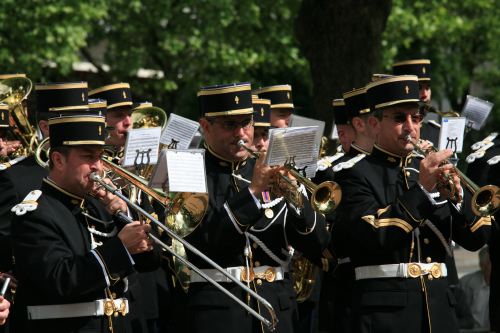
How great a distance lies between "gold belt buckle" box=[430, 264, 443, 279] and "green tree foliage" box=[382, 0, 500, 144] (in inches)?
629

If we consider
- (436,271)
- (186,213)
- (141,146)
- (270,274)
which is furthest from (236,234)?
(141,146)

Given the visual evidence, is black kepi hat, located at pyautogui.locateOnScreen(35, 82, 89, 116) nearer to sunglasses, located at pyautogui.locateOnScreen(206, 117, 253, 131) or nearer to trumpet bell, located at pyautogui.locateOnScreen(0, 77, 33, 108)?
trumpet bell, located at pyautogui.locateOnScreen(0, 77, 33, 108)

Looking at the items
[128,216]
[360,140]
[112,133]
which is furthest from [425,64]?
[128,216]

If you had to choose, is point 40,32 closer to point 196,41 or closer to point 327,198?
point 196,41

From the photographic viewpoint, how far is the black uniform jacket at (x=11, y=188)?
26.1ft

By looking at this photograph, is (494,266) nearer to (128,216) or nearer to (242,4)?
(128,216)

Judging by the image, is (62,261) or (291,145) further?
(291,145)

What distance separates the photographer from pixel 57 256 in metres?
6.62

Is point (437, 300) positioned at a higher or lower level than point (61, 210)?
lower

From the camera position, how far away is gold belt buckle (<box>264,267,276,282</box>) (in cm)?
772

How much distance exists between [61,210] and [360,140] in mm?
2861

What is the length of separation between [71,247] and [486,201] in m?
2.65

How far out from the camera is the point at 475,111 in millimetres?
10383

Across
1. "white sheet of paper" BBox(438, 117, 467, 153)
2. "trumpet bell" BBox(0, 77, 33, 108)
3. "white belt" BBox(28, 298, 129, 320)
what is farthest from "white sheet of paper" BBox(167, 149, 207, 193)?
"trumpet bell" BBox(0, 77, 33, 108)
